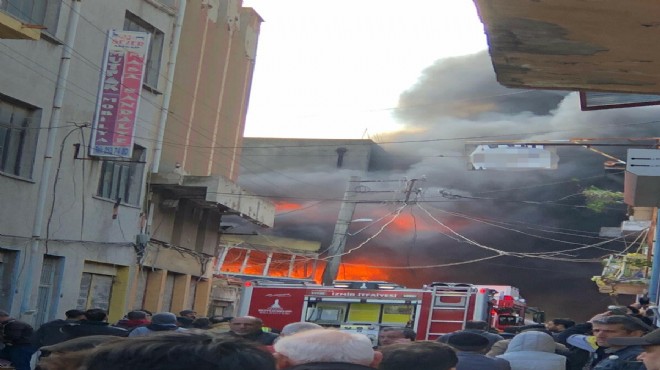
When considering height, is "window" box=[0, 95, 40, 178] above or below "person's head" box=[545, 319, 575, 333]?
above

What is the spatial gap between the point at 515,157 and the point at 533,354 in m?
33.1

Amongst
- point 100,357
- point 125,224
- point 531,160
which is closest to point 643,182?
point 100,357

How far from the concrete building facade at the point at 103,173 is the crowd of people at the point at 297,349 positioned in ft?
27.4

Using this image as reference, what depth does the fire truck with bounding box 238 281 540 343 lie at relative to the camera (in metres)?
23.0

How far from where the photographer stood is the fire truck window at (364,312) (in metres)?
23.5

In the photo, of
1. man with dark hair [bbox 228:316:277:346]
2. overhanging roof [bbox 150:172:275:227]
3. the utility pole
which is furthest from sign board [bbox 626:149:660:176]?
the utility pole

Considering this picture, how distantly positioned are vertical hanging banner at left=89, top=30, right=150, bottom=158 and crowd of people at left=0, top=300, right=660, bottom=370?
9.68 metres

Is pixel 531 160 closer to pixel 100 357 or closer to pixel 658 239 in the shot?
pixel 658 239

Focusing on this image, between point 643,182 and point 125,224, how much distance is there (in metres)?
15.1

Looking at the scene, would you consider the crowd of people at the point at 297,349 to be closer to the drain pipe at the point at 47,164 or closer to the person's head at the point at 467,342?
the person's head at the point at 467,342

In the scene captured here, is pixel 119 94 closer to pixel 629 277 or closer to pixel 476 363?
pixel 629 277

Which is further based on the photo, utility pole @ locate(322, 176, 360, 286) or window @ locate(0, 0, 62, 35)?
utility pole @ locate(322, 176, 360, 286)

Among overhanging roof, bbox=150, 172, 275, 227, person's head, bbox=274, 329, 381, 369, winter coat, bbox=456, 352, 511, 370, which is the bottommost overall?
winter coat, bbox=456, 352, 511, 370

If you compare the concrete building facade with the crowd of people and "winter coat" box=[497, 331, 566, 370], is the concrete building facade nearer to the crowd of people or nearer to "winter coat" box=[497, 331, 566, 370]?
the crowd of people
